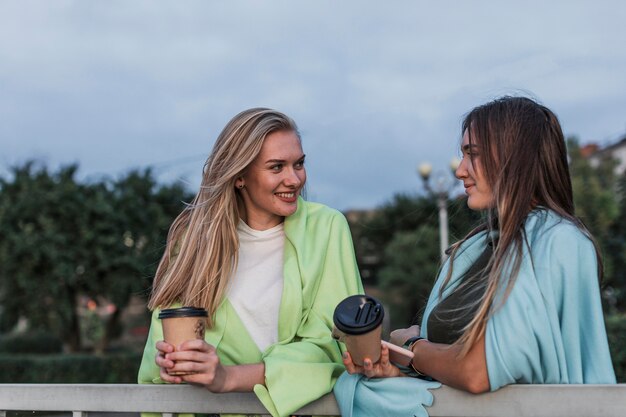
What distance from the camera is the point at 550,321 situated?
1.81 meters

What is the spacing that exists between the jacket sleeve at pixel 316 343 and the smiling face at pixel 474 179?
541mm

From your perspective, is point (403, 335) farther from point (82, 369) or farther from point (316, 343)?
point (82, 369)

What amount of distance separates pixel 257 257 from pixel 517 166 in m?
0.95

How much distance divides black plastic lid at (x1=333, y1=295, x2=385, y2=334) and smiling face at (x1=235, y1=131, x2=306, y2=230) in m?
0.77

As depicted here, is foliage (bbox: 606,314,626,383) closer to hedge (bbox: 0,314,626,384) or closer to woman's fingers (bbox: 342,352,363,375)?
woman's fingers (bbox: 342,352,363,375)

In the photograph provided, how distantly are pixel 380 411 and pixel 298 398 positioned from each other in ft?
0.68

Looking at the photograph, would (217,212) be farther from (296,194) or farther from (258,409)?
(258,409)

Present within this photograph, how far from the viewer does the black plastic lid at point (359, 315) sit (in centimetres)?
177

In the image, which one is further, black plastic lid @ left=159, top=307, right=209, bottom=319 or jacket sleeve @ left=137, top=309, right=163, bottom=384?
jacket sleeve @ left=137, top=309, right=163, bottom=384

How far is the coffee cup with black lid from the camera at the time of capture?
1769 mm

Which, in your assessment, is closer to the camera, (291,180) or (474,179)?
(474,179)

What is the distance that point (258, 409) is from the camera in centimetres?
204

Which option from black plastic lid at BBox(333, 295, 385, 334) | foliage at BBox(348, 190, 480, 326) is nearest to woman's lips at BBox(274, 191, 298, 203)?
black plastic lid at BBox(333, 295, 385, 334)

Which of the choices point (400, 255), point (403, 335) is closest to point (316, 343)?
point (403, 335)
